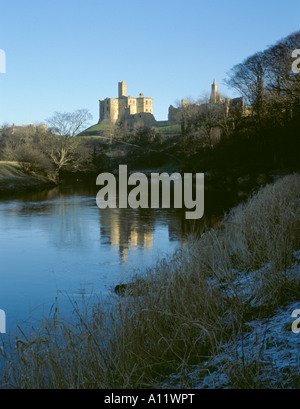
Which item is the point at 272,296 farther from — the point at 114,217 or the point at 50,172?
the point at 50,172

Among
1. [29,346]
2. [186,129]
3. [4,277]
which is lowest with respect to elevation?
[4,277]

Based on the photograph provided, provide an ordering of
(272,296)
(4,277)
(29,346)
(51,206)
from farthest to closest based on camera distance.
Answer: (51,206) → (4,277) → (272,296) → (29,346)

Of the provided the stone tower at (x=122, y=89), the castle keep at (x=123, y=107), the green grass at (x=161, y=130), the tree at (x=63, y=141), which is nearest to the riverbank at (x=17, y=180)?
the tree at (x=63, y=141)

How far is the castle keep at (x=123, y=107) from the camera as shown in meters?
140

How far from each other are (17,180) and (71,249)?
30.6 m

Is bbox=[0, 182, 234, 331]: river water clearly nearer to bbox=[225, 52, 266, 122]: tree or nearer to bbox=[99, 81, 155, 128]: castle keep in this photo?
bbox=[225, 52, 266, 122]: tree

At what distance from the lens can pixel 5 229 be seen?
19.2m

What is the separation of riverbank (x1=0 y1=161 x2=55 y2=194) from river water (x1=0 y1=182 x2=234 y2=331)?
15.1 m

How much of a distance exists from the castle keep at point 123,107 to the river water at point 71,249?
11514cm

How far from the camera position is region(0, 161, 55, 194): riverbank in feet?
135

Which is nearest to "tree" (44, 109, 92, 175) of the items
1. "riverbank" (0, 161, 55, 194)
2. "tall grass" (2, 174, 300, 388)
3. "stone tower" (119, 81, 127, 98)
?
"riverbank" (0, 161, 55, 194)

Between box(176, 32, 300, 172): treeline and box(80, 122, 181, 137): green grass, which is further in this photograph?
box(80, 122, 181, 137): green grass
